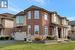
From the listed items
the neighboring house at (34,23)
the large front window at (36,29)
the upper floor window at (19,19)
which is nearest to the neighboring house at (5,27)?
the neighboring house at (34,23)

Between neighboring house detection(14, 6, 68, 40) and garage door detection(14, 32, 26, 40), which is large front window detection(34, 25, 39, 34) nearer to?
neighboring house detection(14, 6, 68, 40)

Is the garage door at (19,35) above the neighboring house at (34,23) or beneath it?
beneath

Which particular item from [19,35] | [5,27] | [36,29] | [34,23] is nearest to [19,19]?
[34,23]

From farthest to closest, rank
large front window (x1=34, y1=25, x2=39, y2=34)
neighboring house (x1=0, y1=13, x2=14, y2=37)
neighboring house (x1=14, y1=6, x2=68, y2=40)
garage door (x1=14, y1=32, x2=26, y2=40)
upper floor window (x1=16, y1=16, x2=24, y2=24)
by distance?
neighboring house (x1=0, y1=13, x2=14, y2=37) < upper floor window (x1=16, y1=16, x2=24, y2=24) < neighboring house (x1=14, y1=6, x2=68, y2=40) < large front window (x1=34, y1=25, x2=39, y2=34) < garage door (x1=14, y1=32, x2=26, y2=40)

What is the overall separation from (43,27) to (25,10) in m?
6.26

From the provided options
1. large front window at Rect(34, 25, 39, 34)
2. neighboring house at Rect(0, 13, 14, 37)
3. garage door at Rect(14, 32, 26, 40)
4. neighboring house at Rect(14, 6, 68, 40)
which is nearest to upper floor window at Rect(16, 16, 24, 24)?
neighboring house at Rect(14, 6, 68, 40)

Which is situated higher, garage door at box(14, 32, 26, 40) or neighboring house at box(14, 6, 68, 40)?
neighboring house at box(14, 6, 68, 40)

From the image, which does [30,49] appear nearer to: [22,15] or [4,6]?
[4,6]

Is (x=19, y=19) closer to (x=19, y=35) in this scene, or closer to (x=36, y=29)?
(x=19, y=35)

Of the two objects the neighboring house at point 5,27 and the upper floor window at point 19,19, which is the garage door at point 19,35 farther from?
the neighboring house at point 5,27

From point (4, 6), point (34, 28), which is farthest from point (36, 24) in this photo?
point (4, 6)

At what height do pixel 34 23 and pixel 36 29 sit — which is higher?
pixel 34 23

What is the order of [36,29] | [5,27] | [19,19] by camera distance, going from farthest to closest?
[5,27] → [19,19] → [36,29]

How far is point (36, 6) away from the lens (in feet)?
164
